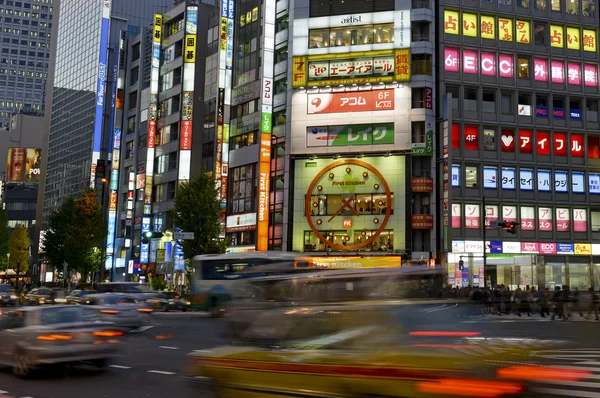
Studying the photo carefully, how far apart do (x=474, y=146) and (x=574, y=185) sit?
8.86m

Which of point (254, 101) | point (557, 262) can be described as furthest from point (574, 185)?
point (254, 101)

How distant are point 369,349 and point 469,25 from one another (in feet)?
165

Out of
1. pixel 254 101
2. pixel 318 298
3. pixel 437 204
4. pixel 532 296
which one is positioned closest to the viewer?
pixel 318 298

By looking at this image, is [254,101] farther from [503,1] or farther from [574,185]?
[574,185]

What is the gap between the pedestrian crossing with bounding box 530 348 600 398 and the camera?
11.5 meters

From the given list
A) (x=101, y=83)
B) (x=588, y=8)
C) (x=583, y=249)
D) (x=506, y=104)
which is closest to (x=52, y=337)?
(x=506, y=104)

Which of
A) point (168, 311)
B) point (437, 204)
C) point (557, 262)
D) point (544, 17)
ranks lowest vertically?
point (168, 311)

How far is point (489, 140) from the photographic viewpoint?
175ft

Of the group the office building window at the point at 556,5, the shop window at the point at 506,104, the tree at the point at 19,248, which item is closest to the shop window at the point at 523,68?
the shop window at the point at 506,104

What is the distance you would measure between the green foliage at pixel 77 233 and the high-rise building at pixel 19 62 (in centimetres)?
13708

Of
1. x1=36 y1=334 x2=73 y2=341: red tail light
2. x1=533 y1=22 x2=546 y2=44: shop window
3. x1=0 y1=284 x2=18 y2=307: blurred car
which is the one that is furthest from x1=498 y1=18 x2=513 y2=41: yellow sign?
x1=36 y1=334 x2=73 y2=341: red tail light

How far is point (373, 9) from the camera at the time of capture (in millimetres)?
54844

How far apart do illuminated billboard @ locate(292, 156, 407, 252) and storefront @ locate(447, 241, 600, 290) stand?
5043mm

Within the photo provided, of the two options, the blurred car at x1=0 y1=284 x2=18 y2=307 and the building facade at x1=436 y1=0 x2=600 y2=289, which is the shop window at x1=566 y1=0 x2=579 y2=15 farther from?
the blurred car at x1=0 y1=284 x2=18 y2=307
